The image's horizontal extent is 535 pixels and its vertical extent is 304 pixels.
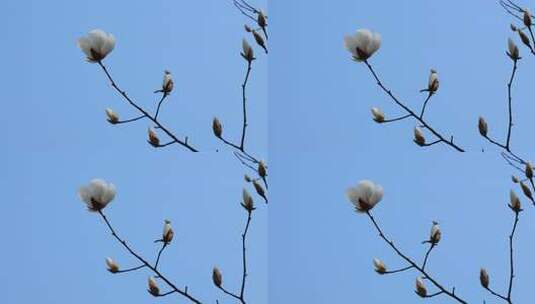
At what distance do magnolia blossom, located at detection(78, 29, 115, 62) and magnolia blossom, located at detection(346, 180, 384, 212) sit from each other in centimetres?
39

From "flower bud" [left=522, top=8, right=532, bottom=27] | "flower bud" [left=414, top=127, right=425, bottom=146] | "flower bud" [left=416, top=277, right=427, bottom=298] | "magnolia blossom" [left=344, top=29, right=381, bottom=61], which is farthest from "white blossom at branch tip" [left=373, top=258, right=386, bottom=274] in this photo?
"flower bud" [left=522, top=8, right=532, bottom=27]

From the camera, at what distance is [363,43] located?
3.51ft

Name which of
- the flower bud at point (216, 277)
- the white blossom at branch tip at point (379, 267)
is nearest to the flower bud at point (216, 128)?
the flower bud at point (216, 277)

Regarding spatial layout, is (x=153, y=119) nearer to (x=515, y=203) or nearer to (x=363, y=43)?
(x=363, y=43)

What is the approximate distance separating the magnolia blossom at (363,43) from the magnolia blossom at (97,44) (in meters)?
0.33

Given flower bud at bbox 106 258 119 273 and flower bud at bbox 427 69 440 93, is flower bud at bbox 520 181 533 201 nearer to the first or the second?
flower bud at bbox 427 69 440 93

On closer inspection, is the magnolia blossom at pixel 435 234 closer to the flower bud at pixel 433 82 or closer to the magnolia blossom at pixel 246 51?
the flower bud at pixel 433 82

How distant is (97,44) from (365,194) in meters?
0.43

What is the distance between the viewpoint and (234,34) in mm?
1353

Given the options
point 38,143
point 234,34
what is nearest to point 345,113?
point 234,34

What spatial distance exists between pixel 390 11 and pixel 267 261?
1.55 feet

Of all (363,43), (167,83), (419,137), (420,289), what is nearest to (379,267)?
(420,289)

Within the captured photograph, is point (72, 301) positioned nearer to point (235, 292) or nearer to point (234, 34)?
point (235, 292)

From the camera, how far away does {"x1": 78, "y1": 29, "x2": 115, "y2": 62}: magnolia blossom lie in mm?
1087
